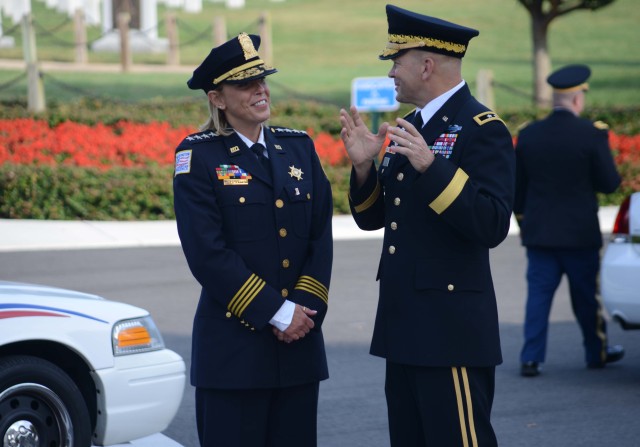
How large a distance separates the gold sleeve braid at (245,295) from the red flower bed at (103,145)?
12.6m

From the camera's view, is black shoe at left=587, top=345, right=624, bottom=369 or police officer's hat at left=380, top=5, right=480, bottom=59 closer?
police officer's hat at left=380, top=5, right=480, bottom=59

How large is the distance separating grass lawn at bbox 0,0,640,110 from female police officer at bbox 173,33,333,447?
19.7 m

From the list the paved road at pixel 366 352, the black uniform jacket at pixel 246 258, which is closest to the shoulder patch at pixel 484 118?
the black uniform jacket at pixel 246 258

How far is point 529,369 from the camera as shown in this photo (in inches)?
299

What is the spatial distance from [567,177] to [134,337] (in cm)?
341

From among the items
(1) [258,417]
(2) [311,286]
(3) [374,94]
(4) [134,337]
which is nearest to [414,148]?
(2) [311,286]

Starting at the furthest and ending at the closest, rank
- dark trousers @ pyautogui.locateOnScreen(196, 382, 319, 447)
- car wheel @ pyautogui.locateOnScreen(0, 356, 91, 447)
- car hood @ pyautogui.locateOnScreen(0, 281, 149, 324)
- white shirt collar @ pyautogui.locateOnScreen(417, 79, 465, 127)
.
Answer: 1. car hood @ pyautogui.locateOnScreen(0, 281, 149, 324)
2. car wheel @ pyautogui.locateOnScreen(0, 356, 91, 447)
3. dark trousers @ pyautogui.locateOnScreen(196, 382, 319, 447)
4. white shirt collar @ pyautogui.locateOnScreen(417, 79, 465, 127)

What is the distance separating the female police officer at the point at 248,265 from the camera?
4.08 metres

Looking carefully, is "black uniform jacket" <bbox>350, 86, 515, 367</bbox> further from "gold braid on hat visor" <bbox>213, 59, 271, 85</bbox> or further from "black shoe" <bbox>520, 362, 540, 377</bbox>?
"black shoe" <bbox>520, 362, 540, 377</bbox>

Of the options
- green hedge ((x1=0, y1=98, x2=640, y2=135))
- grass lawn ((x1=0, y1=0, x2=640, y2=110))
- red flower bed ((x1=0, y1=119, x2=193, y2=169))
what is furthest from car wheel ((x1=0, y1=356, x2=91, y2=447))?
grass lawn ((x1=0, y1=0, x2=640, y2=110))

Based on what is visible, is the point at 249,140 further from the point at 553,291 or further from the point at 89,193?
the point at 89,193

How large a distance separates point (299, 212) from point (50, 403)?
163 centimetres

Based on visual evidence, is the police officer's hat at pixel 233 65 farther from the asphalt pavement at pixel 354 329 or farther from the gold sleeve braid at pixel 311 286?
the asphalt pavement at pixel 354 329

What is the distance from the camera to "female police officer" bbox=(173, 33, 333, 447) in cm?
408
